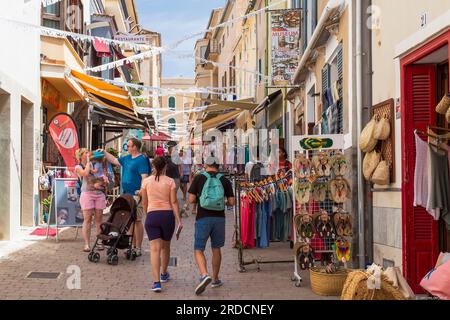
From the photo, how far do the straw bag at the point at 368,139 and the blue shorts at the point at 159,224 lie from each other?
2.52m

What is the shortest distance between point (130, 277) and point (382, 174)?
344 cm

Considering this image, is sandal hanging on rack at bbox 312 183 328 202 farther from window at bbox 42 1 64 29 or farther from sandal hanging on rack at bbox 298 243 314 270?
window at bbox 42 1 64 29

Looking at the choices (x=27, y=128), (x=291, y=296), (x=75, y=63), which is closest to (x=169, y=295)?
(x=291, y=296)

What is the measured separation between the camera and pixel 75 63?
56.0 ft

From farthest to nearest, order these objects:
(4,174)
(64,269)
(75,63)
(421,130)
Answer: (75,63) < (4,174) < (64,269) < (421,130)

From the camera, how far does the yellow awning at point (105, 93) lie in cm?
1602

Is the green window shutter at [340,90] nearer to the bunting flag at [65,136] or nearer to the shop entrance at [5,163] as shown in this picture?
the bunting flag at [65,136]

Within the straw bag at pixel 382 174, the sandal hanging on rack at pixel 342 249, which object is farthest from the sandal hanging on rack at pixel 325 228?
the straw bag at pixel 382 174

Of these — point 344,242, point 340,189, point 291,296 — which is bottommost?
point 291,296

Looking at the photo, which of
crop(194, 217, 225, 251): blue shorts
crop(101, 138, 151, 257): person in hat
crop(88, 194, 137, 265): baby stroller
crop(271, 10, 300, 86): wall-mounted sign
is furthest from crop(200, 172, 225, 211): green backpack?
crop(271, 10, 300, 86): wall-mounted sign

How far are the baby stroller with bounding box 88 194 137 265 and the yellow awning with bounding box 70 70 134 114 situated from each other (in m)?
6.50

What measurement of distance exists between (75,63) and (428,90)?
38.6 feet

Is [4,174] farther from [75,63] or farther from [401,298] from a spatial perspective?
[401,298]

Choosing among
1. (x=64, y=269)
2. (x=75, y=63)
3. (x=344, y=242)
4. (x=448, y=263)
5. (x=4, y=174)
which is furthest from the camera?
(x=75, y=63)
